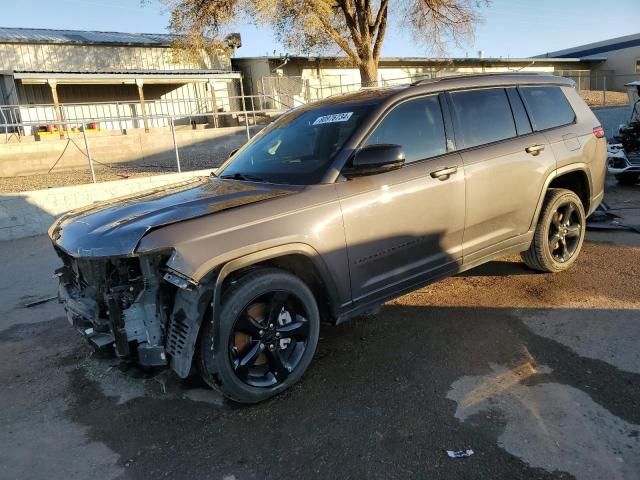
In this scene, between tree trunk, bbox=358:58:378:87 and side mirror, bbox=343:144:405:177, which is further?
tree trunk, bbox=358:58:378:87

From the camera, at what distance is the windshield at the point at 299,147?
12.2ft

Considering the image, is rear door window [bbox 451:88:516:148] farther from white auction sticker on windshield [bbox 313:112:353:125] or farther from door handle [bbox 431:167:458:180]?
white auction sticker on windshield [bbox 313:112:353:125]

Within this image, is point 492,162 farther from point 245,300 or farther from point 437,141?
point 245,300

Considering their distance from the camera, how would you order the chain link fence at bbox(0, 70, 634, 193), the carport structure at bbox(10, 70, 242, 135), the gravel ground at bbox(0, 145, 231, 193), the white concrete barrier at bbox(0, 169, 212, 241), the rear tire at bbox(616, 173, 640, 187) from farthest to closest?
1. the carport structure at bbox(10, 70, 242, 135)
2. the chain link fence at bbox(0, 70, 634, 193)
3. the gravel ground at bbox(0, 145, 231, 193)
4. the rear tire at bbox(616, 173, 640, 187)
5. the white concrete barrier at bbox(0, 169, 212, 241)

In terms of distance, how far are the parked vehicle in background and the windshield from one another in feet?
25.3

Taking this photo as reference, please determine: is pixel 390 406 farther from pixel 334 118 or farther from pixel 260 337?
pixel 334 118

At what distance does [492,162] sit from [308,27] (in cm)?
1631

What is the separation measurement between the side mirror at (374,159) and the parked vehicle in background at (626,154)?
7.95 m

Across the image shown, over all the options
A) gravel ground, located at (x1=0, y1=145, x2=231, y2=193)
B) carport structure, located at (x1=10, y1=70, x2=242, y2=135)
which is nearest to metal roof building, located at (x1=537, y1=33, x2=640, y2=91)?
carport structure, located at (x1=10, y1=70, x2=242, y2=135)

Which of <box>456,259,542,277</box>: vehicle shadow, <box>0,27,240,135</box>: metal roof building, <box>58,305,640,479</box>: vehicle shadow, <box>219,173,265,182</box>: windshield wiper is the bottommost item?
<box>58,305,640,479</box>: vehicle shadow

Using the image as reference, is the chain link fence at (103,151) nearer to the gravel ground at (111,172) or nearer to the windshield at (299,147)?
the gravel ground at (111,172)

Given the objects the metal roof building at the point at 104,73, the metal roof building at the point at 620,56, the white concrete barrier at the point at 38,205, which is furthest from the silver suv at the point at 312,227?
the metal roof building at the point at 620,56

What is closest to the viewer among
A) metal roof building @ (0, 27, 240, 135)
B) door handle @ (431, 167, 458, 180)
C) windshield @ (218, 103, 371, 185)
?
windshield @ (218, 103, 371, 185)

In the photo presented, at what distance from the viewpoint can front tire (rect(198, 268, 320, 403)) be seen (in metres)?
3.00
